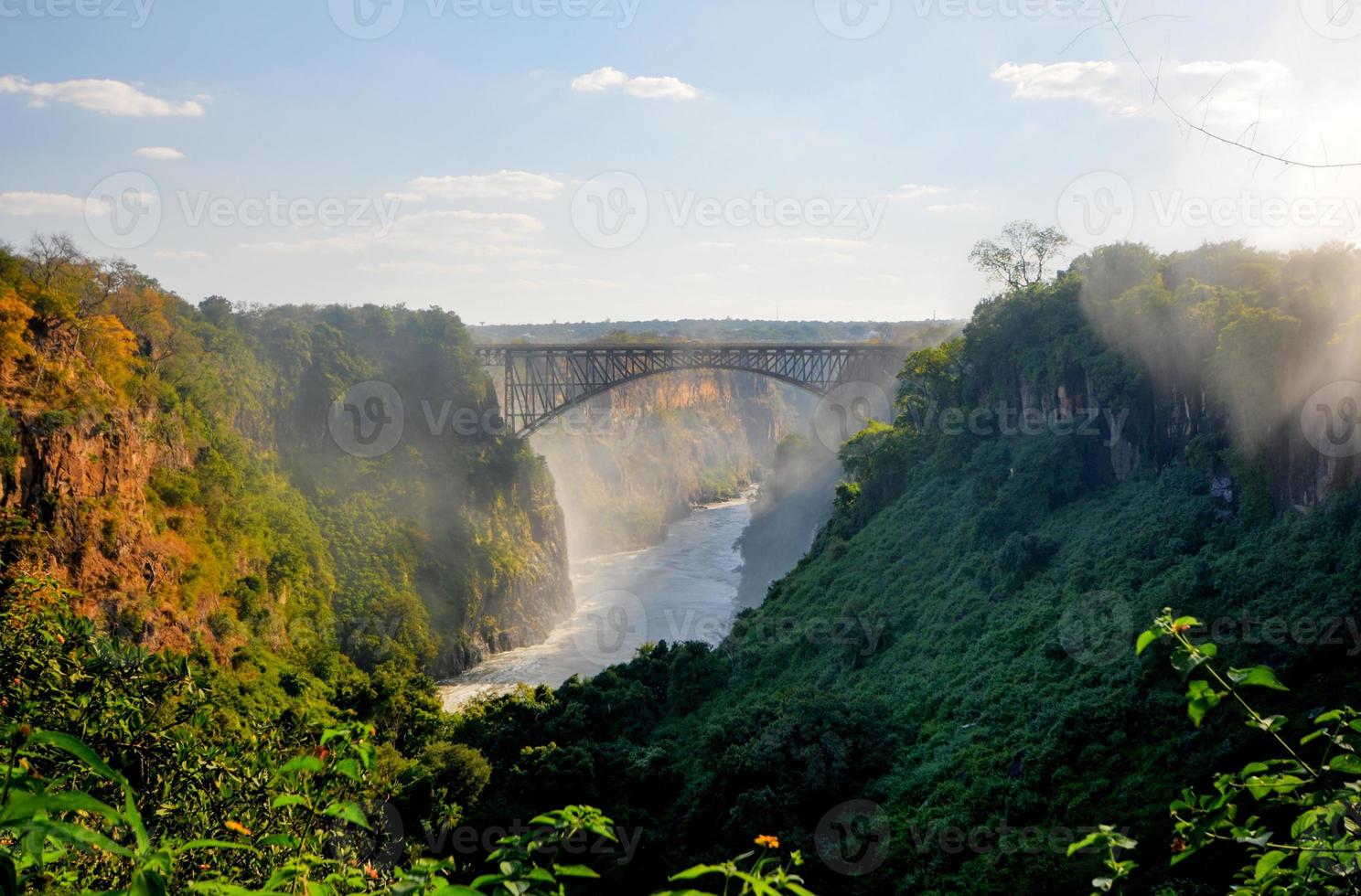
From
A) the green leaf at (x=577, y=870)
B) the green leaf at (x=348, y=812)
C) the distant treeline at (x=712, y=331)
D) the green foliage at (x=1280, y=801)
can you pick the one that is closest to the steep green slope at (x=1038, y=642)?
the green foliage at (x=1280, y=801)

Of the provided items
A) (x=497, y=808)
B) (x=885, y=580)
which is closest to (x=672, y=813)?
(x=497, y=808)

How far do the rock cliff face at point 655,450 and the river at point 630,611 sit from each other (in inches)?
129

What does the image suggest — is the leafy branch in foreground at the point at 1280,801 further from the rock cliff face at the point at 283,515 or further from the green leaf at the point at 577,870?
the rock cliff face at the point at 283,515

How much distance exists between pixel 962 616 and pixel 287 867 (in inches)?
985

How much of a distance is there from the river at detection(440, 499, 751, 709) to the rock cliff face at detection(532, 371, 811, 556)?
129 inches

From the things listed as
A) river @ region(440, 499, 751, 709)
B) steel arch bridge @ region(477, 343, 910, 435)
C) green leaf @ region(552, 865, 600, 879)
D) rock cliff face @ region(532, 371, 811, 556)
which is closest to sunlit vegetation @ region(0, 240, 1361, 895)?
green leaf @ region(552, 865, 600, 879)

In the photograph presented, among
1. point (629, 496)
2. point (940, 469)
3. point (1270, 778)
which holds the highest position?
point (1270, 778)

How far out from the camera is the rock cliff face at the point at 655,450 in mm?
77688

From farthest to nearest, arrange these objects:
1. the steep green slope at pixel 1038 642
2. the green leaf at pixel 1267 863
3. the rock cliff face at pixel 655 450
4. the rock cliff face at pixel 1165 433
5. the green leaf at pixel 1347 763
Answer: the rock cliff face at pixel 655 450 → the rock cliff face at pixel 1165 433 → the steep green slope at pixel 1038 642 → the green leaf at pixel 1347 763 → the green leaf at pixel 1267 863

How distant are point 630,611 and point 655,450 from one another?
35426mm

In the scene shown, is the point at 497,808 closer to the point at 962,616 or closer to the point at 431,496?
the point at 962,616

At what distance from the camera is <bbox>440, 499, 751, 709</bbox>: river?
146 ft

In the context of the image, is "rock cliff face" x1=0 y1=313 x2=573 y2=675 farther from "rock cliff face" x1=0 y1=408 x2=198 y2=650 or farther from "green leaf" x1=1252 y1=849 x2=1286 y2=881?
"green leaf" x1=1252 y1=849 x2=1286 y2=881

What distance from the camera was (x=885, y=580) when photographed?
1240 inches
